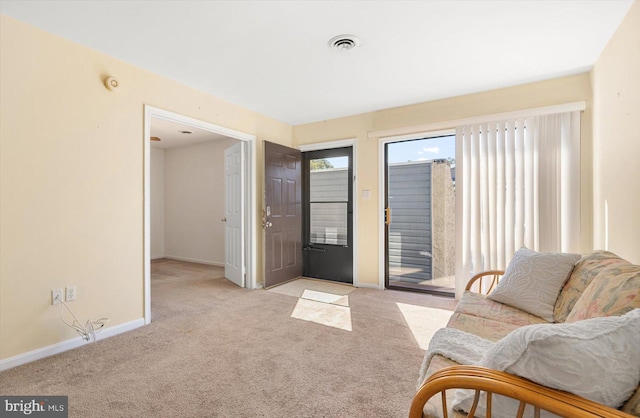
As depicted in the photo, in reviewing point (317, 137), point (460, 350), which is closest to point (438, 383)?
point (460, 350)

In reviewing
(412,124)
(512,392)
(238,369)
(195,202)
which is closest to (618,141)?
(412,124)

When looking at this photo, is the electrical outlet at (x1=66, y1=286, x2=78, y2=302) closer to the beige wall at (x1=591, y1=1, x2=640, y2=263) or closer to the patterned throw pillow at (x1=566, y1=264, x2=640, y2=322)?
the patterned throw pillow at (x1=566, y1=264, x2=640, y2=322)

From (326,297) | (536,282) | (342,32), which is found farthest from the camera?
(326,297)

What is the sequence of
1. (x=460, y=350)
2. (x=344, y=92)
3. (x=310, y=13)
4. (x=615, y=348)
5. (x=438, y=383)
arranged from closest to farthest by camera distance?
(x=615, y=348), (x=438, y=383), (x=460, y=350), (x=310, y=13), (x=344, y=92)

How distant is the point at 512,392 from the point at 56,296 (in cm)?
297

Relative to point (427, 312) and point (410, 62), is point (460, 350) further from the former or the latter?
point (410, 62)

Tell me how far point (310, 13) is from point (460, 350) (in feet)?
7.22

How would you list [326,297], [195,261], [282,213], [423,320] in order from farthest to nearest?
[195,261] < [282,213] < [326,297] < [423,320]

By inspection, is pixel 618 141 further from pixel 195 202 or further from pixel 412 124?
pixel 195 202

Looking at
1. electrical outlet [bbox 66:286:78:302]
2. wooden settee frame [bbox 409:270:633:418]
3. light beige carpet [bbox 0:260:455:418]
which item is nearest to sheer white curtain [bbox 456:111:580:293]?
light beige carpet [bbox 0:260:455:418]

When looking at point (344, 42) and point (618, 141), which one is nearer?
point (618, 141)

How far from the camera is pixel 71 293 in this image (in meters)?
2.35

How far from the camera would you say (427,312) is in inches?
124

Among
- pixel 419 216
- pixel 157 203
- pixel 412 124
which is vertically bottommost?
pixel 419 216
